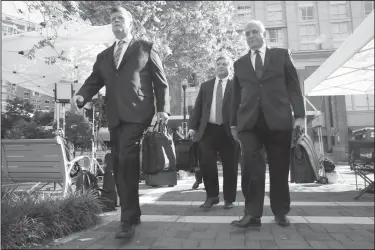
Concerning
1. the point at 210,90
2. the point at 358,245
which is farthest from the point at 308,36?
the point at 358,245

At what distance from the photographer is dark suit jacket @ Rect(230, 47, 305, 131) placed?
2938 millimetres

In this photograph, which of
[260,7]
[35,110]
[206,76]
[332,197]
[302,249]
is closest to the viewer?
[302,249]

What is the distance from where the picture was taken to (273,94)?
2.97 metres

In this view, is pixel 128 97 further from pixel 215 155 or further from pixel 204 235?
pixel 215 155

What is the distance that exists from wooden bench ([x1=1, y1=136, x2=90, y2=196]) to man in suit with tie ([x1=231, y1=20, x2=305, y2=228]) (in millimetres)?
2291

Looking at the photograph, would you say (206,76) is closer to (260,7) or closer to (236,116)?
(236,116)

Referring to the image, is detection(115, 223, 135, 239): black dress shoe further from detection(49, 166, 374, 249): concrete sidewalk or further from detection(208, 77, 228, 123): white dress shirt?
detection(208, 77, 228, 123): white dress shirt

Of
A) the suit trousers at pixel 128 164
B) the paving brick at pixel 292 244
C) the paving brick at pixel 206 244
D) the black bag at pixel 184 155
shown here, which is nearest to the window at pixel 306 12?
the black bag at pixel 184 155

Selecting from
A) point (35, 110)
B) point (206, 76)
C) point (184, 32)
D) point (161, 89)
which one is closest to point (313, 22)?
point (206, 76)

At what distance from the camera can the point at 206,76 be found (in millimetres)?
16062

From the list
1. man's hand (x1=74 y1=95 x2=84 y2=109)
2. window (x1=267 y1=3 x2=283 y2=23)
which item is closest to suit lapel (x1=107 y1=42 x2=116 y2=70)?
man's hand (x1=74 y1=95 x2=84 y2=109)

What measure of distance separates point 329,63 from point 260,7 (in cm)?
3028

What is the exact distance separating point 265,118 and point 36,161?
293 centimetres

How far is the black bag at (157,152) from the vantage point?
303cm
